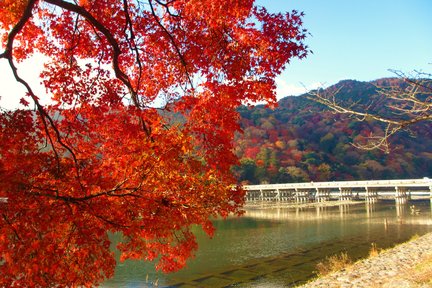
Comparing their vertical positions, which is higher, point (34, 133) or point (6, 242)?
point (34, 133)

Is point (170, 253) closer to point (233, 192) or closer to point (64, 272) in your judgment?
point (233, 192)

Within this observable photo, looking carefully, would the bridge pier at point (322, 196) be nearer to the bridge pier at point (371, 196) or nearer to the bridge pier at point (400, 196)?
the bridge pier at point (371, 196)

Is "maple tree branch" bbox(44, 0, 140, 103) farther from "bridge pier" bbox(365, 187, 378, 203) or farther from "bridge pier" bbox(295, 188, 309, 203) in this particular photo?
"bridge pier" bbox(295, 188, 309, 203)

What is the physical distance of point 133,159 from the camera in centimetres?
462

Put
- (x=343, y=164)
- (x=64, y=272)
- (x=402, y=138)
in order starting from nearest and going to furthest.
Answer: (x=64, y=272) → (x=343, y=164) → (x=402, y=138)

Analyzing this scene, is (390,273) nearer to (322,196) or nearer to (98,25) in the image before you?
(98,25)

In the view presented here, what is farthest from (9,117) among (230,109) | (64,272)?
(230,109)

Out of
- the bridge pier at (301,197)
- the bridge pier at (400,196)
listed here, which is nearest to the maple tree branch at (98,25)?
the bridge pier at (400,196)

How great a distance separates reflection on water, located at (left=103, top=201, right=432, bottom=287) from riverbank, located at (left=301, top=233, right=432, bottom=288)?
247 centimetres

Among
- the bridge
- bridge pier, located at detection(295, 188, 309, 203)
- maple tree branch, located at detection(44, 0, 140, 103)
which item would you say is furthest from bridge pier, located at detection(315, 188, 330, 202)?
maple tree branch, located at detection(44, 0, 140, 103)

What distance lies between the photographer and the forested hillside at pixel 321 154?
215 ft

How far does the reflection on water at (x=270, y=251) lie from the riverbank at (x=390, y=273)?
2467 mm

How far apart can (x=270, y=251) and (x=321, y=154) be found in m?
52.0

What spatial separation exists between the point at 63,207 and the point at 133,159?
980 millimetres
